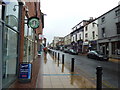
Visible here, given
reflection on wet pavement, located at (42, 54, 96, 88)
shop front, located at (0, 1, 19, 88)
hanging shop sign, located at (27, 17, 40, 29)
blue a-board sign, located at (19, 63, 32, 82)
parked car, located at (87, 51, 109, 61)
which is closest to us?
shop front, located at (0, 1, 19, 88)

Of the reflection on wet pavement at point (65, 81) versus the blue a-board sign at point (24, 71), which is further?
the blue a-board sign at point (24, 71)

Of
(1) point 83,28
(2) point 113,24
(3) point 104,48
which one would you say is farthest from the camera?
(1) point 83,28

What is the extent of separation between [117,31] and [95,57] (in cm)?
696

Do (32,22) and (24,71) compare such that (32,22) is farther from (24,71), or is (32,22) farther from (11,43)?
(24,71)

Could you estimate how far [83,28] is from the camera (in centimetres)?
4150

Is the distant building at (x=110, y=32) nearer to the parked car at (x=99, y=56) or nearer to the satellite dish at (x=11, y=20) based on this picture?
the parked car at (x=99, y=56)

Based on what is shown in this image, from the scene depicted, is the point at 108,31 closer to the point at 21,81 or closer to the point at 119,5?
the point at 119,5

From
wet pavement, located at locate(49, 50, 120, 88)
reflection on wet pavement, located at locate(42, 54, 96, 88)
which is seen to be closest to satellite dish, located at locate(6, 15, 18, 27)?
reflection on wet pavement, located at locate(42, 54, 96, 88)

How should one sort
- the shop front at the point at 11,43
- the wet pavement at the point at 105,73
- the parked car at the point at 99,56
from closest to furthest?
the shop front at the point at 11,43, the wet pavement at the point at 105,73, the parked car at the point at 99,56

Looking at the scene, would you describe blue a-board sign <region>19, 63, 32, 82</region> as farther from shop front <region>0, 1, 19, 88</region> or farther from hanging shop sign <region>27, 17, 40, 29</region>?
hanging shop sign <region>27, 17, 40, 29</region>

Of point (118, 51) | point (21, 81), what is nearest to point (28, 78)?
point (21, 81)

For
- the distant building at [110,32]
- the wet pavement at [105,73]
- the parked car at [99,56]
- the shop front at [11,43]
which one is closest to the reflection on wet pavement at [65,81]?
the wet pavement at [105,73]

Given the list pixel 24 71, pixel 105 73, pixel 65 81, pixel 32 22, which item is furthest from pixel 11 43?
pixel 105 73

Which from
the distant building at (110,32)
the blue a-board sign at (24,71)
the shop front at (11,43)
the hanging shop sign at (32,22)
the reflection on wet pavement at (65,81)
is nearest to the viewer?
the shop front at (11,43)
